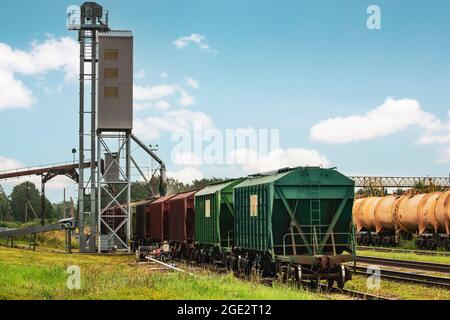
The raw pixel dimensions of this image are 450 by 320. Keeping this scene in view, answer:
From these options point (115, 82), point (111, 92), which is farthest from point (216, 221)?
point (115, 82)

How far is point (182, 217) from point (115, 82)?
16.5 metres

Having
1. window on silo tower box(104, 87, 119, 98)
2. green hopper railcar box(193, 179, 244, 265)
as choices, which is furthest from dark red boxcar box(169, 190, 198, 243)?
window on silo tower box(104, 87, 119, 98)

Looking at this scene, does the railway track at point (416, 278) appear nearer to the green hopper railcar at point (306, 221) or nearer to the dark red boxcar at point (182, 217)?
the green hopper railcar at point (306, 221)

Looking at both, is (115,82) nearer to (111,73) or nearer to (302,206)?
(111,73)

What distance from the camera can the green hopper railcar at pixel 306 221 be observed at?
20.5m

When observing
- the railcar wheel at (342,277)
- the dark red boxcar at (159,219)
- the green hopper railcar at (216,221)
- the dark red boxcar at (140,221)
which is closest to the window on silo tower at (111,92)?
the dark red boxcar at (140,221)

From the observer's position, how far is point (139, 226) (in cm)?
5109

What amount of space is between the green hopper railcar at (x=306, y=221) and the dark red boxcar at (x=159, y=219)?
18.7 m

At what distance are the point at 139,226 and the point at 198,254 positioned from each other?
63.1 feet

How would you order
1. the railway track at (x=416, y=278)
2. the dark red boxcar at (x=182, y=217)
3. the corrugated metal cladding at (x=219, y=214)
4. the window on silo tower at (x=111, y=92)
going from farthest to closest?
the window on silo tower at (x=111, y=92) < the dark red boxcar at (x=182, y=217) < the corrugated metal cladding at (x=219, y=214) < the railway track at (x=416, y=278)

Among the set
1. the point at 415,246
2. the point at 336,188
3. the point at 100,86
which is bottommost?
the point at 415,246
